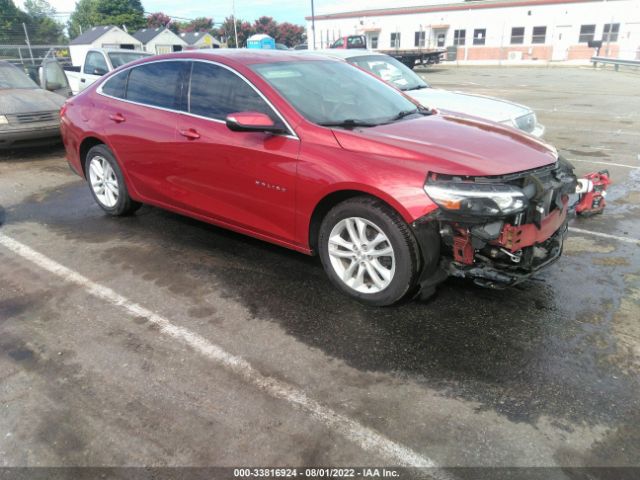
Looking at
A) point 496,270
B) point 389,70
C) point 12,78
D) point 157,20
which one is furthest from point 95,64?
point 157,20

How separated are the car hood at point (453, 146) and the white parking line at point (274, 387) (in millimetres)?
1571

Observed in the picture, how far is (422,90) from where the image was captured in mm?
7879

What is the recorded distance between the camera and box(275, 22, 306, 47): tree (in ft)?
310

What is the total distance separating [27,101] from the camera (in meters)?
8.80

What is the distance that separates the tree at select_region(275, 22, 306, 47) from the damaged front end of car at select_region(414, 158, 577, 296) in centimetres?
9804

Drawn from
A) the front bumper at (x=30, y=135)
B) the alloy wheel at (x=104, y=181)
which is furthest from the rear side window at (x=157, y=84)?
the front bumper at (x=30, y=135)

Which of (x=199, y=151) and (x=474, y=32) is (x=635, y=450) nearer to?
(x=199, y=151)

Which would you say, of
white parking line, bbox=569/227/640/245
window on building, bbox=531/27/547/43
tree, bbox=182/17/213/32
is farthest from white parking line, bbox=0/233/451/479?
tree, bbox=182/17/213/32

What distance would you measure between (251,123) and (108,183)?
8.38 feet

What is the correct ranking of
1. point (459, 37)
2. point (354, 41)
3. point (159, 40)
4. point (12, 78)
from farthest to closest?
point (159, 40)
point (459, 37)
point (354, 41)
point (12, 78)

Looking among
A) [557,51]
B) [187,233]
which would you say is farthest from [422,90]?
[557,51]

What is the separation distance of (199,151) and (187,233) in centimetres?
119

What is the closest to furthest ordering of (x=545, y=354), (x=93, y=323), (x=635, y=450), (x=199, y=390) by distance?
(x=635, y=450) → (x=199, y=390) → (x=545, y=354) → (x=93, y=323)

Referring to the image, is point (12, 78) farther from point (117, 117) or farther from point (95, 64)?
point (117, 117)
